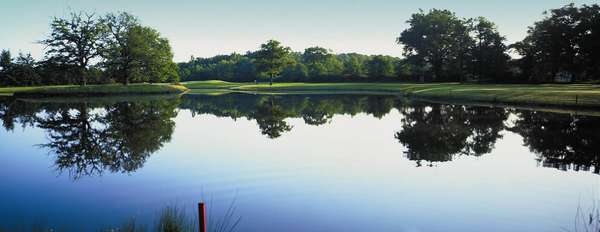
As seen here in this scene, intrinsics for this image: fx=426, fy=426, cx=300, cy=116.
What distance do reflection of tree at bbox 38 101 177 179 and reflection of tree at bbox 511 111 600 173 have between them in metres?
13.0

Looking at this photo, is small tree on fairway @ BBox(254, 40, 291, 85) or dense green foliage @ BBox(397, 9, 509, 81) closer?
dense green foliage @ BBox(397, 9, 509, 81)

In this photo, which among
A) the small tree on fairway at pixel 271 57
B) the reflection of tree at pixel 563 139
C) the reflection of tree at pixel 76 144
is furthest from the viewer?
the small tree on fairway at pixel 271 57

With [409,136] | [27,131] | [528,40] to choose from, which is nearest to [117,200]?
[409,136]

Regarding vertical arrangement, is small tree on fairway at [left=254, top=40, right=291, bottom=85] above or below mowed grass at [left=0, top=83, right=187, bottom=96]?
above

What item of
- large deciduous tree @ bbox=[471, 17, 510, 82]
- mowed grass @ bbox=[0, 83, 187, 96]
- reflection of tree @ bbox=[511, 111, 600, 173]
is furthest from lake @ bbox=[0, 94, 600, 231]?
large deciduous tree @ bbox=[471, 17, 510, 82]

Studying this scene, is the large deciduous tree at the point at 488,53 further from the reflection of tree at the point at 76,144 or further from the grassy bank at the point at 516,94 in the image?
the reflection of tree at the point at 76,144

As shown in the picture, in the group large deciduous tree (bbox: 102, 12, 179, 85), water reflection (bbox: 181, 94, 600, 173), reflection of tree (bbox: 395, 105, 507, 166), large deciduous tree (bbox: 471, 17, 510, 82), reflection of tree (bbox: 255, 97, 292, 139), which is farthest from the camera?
large deciduous tree (bbox: 471, 17, 510, 82)

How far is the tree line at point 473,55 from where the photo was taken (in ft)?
180

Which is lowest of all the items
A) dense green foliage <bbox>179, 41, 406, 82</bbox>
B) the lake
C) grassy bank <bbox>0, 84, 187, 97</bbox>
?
the lake

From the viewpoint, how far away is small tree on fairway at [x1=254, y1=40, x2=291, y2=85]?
7719 centimetres

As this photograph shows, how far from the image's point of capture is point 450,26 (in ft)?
248

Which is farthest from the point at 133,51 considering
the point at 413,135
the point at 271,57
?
the point at 413,135

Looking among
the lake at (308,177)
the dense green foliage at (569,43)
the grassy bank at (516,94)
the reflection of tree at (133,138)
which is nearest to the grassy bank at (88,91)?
the grassy bank at (516,94)

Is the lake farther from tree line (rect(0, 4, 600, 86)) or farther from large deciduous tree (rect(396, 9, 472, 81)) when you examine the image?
large deciduous tree (rect(396, 9, 472, 81))
